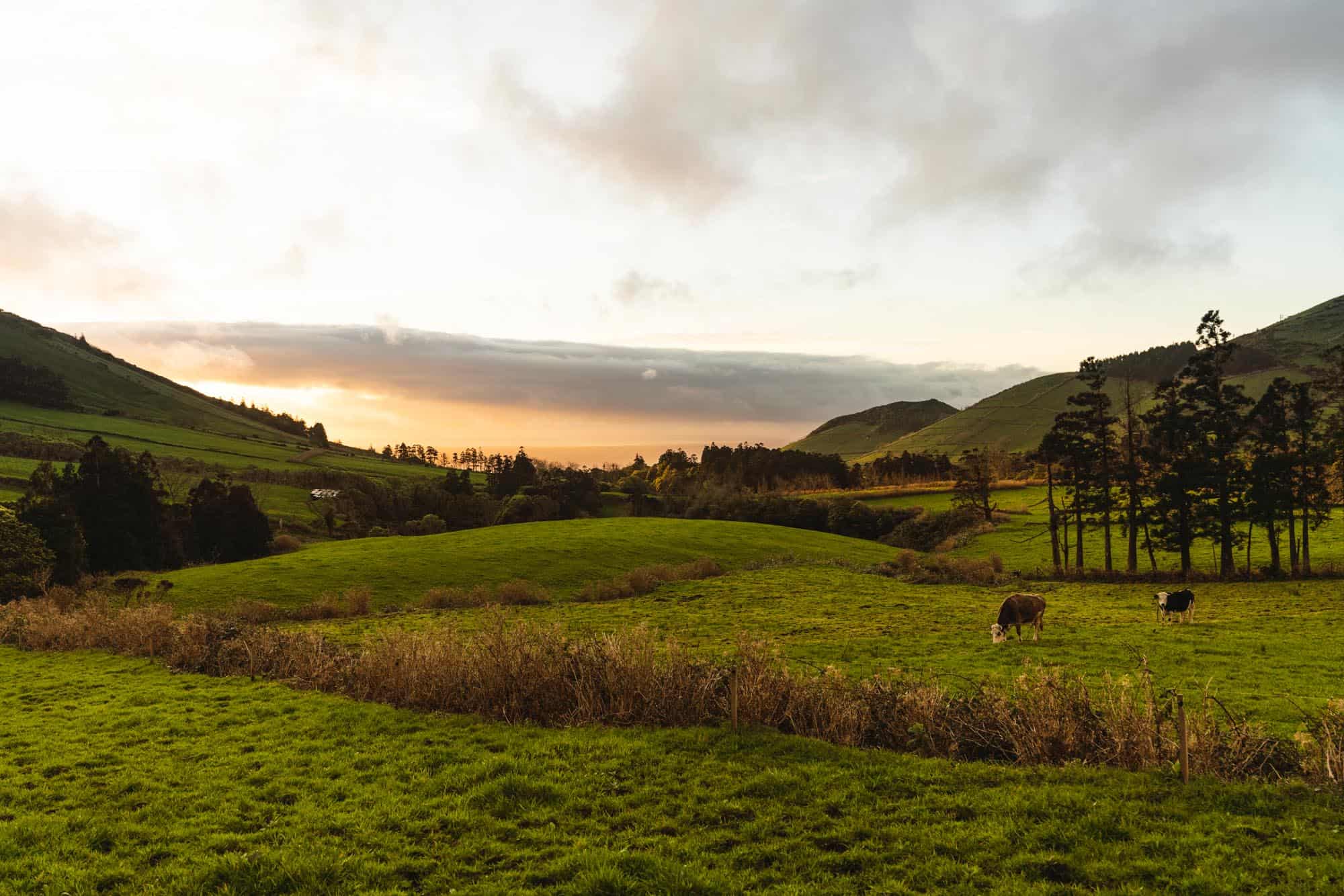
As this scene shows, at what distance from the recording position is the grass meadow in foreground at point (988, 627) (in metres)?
21.7

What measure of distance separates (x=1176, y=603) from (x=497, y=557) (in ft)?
151

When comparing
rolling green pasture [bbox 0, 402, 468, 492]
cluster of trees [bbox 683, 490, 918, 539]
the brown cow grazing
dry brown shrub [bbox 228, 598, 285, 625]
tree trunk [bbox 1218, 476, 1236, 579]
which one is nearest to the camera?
the brown cow grazing

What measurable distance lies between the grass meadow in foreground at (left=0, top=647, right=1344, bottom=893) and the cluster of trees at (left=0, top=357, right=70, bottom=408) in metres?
219

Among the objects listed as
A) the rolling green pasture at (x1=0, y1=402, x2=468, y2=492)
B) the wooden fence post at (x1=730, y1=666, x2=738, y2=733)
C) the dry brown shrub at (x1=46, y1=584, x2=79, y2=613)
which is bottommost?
the dry brown shrub at (x1=46, y1=584, x2=79, y2=613)

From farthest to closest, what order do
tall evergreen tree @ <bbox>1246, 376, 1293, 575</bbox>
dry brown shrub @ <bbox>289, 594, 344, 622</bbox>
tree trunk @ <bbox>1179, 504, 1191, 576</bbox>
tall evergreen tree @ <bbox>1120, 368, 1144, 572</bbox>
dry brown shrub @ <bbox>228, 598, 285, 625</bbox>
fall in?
tall evergreen tree @ <bbox>1120, 368, 1144, 572</bbox> < tree trunk @ <bbox>1179, 504, 1191, 576</bbox> < tall evergreen tree @ <bbox>1246, 376, 1293, 575</bbox> < dry brown shrub @ <bbox>289, 594, 344, 622</bbox> < dry brown shrub @ <bbox>228, 598, 285, 625</bbox>

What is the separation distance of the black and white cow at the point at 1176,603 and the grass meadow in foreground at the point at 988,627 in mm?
847

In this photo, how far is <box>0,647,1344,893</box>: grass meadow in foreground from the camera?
8.70 meters

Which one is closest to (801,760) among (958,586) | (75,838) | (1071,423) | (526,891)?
(526,891)

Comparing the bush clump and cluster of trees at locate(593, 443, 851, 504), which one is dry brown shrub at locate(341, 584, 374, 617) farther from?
cluster of trees at locate(593, 443, 851, 504)

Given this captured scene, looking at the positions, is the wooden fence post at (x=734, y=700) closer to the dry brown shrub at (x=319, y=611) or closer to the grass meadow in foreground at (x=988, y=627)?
the grass meadow in foreground at (x=988, y=627)

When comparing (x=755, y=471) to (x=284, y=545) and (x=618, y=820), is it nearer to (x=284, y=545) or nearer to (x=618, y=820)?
(x=284, y=545)

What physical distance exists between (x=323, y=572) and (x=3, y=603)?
57.6 ft

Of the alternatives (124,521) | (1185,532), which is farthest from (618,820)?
(124,521)

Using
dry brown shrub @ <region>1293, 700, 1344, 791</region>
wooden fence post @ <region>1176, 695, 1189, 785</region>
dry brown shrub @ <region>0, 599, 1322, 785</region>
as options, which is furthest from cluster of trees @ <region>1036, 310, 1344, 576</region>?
wooden fence post @ <region>1176, 695, 1189, 785</region>
